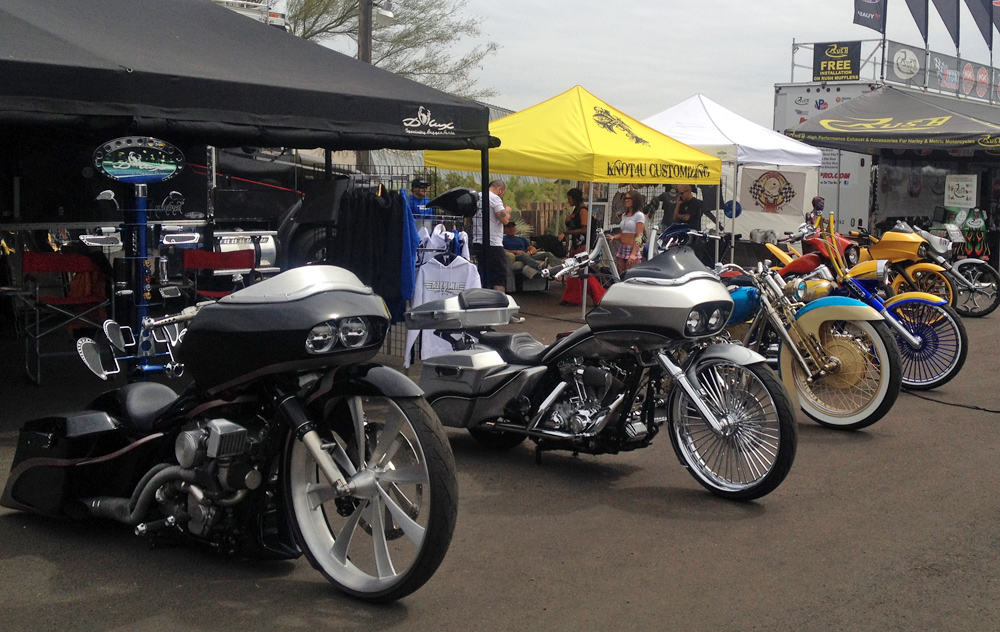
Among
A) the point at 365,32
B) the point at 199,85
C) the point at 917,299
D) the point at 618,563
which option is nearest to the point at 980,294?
the point at 917,299

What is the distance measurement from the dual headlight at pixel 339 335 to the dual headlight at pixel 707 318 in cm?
214

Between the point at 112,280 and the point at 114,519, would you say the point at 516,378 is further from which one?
the point at 112,280

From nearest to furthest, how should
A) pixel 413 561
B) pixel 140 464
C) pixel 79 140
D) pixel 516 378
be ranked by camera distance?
pixel 413 561, pixel 140 464, pixel 516 378, pixel 79 140

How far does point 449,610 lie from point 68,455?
1866 mm

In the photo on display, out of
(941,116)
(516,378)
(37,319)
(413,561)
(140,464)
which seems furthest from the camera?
(941,116)

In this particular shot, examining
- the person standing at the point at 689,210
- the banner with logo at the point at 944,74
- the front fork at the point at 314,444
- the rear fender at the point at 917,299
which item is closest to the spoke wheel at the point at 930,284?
the rear fender at the point at 917,299

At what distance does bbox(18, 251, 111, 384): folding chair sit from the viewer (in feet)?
25.8

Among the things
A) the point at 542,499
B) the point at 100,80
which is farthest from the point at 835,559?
the point at 100,80

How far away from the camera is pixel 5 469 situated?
19.0 ft

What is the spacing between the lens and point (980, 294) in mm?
13828

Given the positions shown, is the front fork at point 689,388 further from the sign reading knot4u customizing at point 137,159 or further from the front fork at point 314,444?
the sign reading knot4u customizing at point 137,159

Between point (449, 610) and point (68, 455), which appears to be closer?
point (449, 610)

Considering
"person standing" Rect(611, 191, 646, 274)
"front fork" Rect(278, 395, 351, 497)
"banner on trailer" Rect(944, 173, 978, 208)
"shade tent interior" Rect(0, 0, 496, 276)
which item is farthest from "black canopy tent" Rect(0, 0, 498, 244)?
"banner on trailer" Rect(944, 173, 978, 208)

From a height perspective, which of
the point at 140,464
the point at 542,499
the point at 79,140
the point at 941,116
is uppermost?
the point at 941,116
